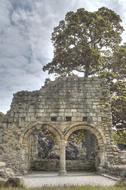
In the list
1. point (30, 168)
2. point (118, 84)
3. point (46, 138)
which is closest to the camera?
point (30, 168)

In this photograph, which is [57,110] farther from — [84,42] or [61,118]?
[84,42]

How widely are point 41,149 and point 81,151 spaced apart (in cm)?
327

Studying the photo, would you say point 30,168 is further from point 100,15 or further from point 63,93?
point 100,15

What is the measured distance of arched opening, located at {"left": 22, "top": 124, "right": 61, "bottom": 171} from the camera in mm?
18188

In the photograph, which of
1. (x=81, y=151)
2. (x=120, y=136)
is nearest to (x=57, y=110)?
(x=120, y=136)

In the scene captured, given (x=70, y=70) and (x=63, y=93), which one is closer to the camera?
(x=63, y=93)

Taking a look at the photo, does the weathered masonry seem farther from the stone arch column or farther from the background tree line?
the background tree line

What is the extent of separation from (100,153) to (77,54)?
9.27m

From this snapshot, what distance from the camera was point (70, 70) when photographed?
1023 inches

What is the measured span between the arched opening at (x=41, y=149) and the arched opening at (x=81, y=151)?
1007 millimetres

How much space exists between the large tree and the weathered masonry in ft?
20.4

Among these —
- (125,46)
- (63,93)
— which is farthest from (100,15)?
(63,93)

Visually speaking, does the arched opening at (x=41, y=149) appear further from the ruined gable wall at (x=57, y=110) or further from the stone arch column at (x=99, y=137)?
the stone arch column at (x=99, y=137)

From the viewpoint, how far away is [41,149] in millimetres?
28250
